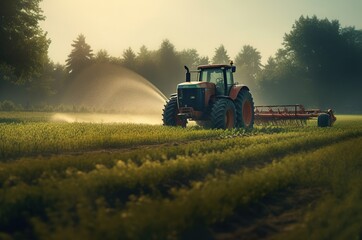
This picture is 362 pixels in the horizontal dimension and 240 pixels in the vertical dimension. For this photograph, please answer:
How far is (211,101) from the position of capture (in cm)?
1909

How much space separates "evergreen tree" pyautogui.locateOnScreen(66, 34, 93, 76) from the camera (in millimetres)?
71062

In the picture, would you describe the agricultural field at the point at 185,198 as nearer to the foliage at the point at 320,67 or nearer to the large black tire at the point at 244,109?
the large black tire at the point at 244,109

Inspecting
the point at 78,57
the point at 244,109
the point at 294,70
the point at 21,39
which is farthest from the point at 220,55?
the point at 244,109

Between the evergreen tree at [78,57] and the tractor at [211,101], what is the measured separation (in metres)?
54.3

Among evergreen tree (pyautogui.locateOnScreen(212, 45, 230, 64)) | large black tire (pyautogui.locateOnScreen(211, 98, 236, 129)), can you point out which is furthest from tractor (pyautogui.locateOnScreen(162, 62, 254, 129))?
evergreen tree (pyautogui.locateOnScreen(212, 45, 230, 64))

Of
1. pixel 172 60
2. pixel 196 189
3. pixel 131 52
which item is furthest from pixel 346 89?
pixel 196 189

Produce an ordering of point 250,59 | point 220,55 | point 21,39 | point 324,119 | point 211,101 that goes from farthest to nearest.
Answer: point 250,59
point 220,55
point 21,39
point 324,119
point 211,101

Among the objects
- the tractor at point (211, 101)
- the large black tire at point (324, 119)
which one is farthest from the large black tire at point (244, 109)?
the large black tire at point (324, 119)

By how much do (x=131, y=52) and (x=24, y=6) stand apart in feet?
136

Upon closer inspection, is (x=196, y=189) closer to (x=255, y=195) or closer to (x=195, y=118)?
(x=255, y=195)

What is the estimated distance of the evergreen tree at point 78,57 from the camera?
233ft

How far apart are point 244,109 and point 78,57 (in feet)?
179

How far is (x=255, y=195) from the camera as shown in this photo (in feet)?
21.7

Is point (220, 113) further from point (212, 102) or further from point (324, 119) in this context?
point (324, 119)
